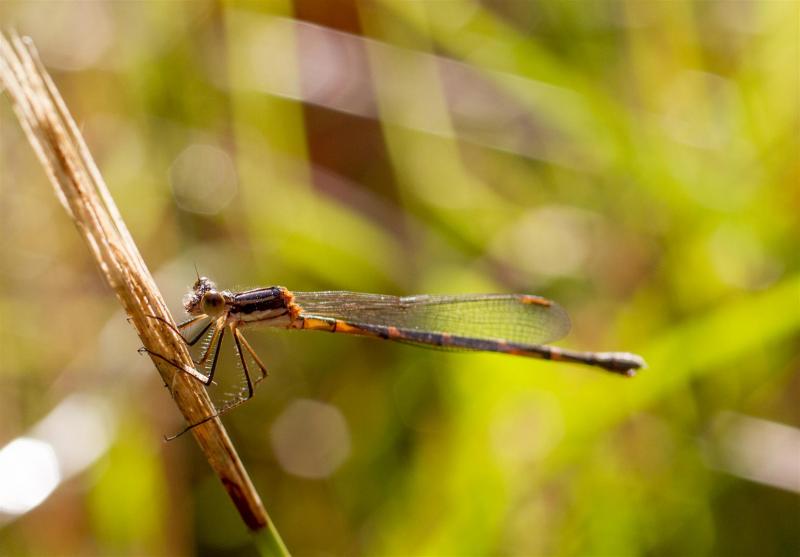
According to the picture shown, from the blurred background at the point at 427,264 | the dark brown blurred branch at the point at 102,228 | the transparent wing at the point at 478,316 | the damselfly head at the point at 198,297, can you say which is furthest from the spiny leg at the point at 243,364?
the dark brown blurred branch at the point at 102,228

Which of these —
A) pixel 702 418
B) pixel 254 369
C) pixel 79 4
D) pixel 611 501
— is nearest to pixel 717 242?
pixel 702 418

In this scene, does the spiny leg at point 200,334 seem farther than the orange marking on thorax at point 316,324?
No

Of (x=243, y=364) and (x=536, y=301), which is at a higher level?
(x=536, y=301)

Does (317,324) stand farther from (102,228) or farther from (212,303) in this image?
(102,228)

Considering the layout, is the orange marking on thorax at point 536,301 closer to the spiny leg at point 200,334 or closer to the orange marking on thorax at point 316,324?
the orange marking on thorax at point 316,324

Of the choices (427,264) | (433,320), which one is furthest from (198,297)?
(427,264)

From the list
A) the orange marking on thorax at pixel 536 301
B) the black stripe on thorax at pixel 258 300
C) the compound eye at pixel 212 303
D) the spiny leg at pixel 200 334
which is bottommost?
the spiny leg at pixel 200 334

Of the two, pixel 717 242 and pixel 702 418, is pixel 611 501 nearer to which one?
pixel 702 418
